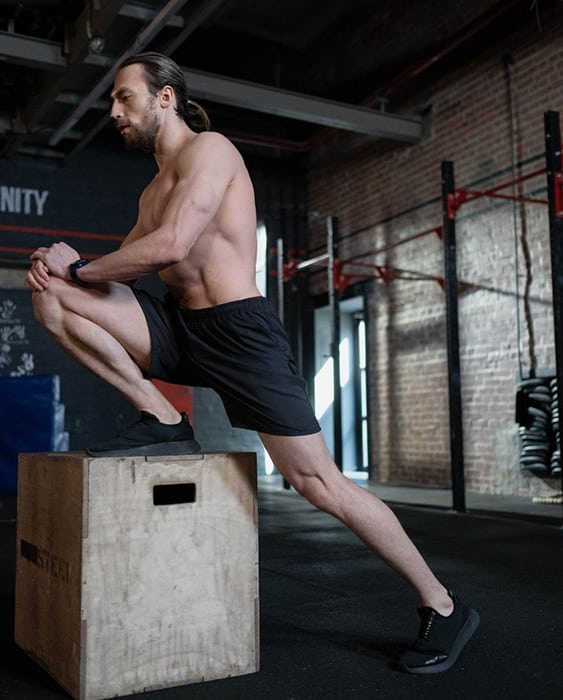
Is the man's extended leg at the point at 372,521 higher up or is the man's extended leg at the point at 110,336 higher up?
the man's extended leg at the point at 110,336

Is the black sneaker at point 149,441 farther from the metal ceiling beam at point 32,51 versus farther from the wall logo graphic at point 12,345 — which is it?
the wall logo graphic at point 12,345

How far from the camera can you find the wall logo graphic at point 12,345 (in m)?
7.68

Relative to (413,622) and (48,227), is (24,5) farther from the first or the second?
(413,622)

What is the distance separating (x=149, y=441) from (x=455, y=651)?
2.98ft

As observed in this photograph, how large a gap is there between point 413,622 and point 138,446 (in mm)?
1036

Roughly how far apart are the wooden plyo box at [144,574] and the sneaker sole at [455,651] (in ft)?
1.27

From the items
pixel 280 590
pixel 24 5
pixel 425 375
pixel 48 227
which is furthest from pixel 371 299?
pixel 280 590

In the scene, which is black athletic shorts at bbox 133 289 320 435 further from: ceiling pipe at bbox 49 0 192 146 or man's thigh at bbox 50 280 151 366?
ceiling pipe at bbox 49 0 192 146

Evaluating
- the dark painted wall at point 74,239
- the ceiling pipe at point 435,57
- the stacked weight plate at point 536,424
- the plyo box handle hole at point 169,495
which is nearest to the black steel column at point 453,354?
the stacked weight plate at point 536,424

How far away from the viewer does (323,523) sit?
15.3 feet

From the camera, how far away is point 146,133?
6.64ft

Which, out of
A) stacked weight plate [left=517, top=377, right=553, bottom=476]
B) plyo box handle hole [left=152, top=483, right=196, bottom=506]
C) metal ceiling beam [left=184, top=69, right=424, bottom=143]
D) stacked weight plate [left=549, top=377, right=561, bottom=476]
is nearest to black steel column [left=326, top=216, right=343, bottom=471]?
metal ceiling beam [left=184, top=69, right=424, bottom=143]

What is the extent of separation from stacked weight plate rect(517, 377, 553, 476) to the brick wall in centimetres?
17

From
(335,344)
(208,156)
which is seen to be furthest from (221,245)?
(335,344)
